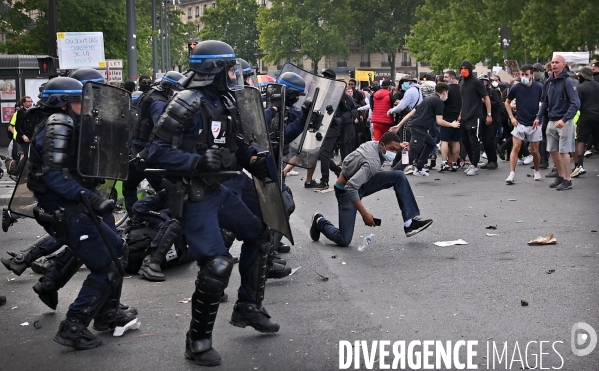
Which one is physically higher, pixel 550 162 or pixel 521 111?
pixel 521 111

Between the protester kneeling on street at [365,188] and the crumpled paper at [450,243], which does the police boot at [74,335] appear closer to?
the protester kneeling on street at [365,188]

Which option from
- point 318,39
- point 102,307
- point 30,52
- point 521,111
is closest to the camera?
point 102,307

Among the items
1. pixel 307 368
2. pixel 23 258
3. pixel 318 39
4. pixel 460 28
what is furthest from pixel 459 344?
pixel 318 39

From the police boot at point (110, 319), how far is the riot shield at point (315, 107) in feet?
11.3

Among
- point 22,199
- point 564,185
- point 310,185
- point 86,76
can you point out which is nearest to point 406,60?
point 310,185

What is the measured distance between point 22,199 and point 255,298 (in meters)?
2.27

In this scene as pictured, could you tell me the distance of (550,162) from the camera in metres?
18.1

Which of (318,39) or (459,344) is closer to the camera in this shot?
(459,344)

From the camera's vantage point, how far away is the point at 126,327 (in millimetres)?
6418

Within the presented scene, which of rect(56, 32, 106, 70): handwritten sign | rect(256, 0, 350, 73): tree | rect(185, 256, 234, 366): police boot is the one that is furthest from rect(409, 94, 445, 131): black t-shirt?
rect(256, 0, 350, 73): tree

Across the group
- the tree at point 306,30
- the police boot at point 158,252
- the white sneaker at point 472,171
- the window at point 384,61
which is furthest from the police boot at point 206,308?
the window at point 384,61

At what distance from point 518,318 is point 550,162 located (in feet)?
40.1

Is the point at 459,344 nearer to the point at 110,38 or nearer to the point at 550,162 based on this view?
the point at 550,162

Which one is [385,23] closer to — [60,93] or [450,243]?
[450,243]
